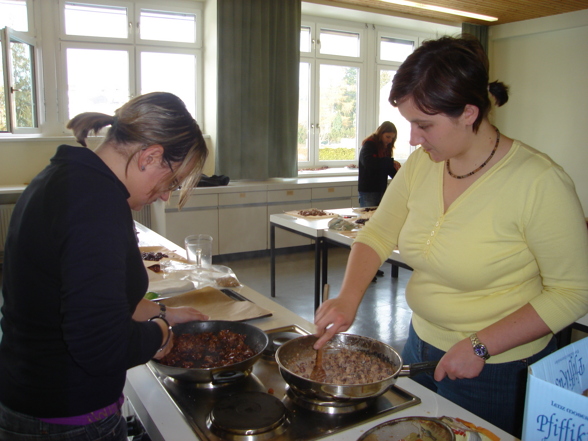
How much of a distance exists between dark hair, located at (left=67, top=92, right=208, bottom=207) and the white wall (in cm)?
701

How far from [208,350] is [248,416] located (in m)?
0.29

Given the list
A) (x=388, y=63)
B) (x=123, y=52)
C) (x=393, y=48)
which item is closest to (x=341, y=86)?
(x=388, y=63)

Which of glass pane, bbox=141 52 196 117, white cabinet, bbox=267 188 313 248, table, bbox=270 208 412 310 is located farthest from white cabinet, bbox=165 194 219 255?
table, bbox=270 208 412 310

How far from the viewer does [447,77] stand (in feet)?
3.60

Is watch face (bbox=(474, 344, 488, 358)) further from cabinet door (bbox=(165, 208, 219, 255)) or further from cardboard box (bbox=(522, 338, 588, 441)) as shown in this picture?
cabinet door (bbox=(165, 208, 219, 255))

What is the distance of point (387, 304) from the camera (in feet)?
13.8

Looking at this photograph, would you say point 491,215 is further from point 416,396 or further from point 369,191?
point 369,191

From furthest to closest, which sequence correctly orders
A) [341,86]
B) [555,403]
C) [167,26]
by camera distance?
[341,86] < [167,26] < [555,403]

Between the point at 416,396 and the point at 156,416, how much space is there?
22.8 inches

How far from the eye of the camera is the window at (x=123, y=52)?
5.15 metres

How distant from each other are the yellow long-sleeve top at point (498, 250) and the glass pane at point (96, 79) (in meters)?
4.76

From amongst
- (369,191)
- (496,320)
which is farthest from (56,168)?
(369,191)

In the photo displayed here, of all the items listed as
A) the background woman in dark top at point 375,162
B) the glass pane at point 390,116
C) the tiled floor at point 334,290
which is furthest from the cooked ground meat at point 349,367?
the glass pane at point 390,116

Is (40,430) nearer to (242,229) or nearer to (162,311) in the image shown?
(162,311)
